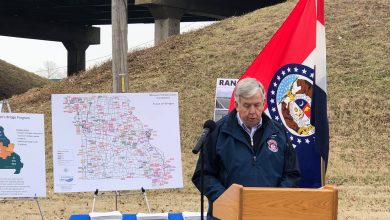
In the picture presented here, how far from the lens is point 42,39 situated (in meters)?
43.5

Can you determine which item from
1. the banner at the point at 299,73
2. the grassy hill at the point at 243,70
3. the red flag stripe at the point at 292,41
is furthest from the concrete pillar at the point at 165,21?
the red flag stripe at the point at 292,41

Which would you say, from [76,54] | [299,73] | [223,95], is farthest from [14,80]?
[299,73]

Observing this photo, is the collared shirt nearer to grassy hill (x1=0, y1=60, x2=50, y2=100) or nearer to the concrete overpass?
the concrete overpass

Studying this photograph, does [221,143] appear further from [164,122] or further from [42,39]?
[42,39]

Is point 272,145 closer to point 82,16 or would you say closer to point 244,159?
point 244,159

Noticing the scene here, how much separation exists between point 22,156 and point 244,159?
182 inches

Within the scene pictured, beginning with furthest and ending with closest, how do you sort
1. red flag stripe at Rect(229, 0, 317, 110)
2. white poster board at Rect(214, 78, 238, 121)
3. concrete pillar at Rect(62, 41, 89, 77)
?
concrete pillar at Rect(62, 41, 89, 77) < white poster board at Rect(214, 78, 238, 121) < red flag stripe at Rect(229, 0, 317, 110)

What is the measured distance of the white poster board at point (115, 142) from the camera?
27.2 feet

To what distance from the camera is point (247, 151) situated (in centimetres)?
441

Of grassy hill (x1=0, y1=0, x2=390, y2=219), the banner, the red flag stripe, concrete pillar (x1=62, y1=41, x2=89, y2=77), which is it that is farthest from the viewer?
concrete pillar (x1=62, y1=41, x2=89, y2=77)

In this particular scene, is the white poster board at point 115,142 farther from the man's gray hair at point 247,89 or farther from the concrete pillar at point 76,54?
the concrete pillar at point 76,54

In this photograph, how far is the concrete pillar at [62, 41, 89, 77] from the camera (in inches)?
1753

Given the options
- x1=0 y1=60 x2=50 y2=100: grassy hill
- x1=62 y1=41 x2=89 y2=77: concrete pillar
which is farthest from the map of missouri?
x1=62 y1=41 x2=89 y2=77: concrete pillar

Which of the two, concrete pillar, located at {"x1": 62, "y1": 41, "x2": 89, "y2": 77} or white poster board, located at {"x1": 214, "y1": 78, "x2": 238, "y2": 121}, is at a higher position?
concrete pillar, located at {"x1": 62, "y1": 41, "x2": 89, "y2": 77}
